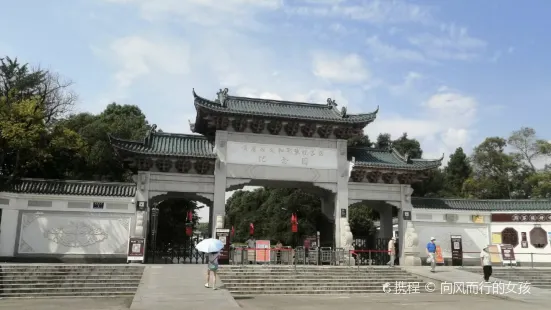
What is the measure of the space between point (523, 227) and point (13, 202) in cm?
2438

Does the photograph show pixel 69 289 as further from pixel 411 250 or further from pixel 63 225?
pixel 411 250

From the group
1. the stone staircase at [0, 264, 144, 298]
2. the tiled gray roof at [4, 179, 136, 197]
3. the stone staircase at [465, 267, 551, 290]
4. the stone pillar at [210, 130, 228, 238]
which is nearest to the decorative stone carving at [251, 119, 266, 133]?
the stone pillar at [210, 130, 228, 238]

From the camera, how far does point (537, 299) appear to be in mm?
13375

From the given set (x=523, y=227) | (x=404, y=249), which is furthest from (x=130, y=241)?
(x=523, y=227)

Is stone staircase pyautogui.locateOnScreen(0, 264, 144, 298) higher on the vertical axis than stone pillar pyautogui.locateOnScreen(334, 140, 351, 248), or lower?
lower

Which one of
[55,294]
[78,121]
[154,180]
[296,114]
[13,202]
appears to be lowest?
[55,294]

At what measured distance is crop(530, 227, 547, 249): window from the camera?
73.6 ft

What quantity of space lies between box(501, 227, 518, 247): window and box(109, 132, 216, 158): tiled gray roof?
15.6 meters

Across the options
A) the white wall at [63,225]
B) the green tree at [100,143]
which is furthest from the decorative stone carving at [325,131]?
the green tree at [100,143]

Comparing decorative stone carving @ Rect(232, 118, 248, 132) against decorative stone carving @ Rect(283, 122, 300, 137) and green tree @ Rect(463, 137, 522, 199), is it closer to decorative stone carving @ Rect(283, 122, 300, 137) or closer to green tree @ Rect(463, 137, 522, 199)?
decorative stone carving @ Rect(283, 122, 300, 137)

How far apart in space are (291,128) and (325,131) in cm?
178

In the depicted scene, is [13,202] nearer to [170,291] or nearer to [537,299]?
[170,291]

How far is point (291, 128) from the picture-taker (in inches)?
856

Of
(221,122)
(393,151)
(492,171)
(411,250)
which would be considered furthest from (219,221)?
(492,171)
